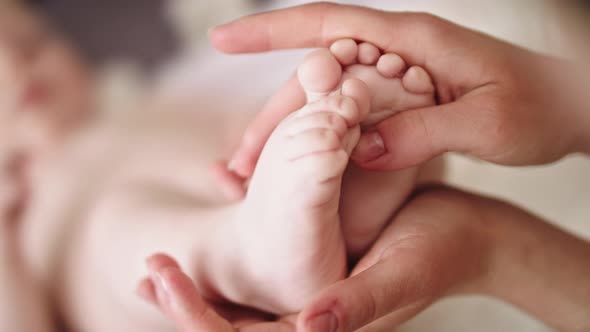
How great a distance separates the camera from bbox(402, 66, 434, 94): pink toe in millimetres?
461

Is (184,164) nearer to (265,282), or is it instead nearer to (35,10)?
(265,282)

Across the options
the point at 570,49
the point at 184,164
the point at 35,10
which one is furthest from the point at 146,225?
the point at 35,10

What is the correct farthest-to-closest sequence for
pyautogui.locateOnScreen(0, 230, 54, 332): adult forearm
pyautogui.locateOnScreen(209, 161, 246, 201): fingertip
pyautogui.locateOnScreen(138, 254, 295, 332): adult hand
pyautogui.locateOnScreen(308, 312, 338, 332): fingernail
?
pyautogui.locateOnScreen(0, 230, 54, 332): adult forearm < pyautogui.locateOnScreen(209, 161, 246, 201): fingertip < pyautogui.locateOnScreen(138, 254, 295, 332): adult hand < pyautogui.locateOnScreen(308, 312, 338, 332): fingernail

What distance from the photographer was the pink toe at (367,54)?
0.47m

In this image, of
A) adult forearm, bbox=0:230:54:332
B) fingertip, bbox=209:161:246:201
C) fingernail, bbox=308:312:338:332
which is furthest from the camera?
adult forearm, bbox=0:230:54:332

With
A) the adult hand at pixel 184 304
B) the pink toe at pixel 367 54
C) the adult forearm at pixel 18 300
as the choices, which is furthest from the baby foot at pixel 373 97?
the adult forearm at pixel 18 300

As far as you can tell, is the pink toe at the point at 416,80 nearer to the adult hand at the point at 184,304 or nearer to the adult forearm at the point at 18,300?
the adult hand at the point at 184,304

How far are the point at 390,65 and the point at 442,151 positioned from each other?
8 cm

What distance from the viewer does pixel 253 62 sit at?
3.81 ft

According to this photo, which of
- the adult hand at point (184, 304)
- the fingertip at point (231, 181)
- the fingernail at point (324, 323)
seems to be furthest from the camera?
the fingertip at point (231, 181)

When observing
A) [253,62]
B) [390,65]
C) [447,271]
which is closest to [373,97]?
[390,65]

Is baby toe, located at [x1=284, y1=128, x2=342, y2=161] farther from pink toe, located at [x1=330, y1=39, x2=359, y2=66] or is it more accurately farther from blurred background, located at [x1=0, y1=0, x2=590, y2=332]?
blurred background, located at [x1=0, y1=0, x2=590, y2=332]

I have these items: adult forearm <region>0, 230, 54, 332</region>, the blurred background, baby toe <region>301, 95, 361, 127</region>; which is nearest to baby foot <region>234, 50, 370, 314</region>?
baby toe <region>301, 95, 361, 127</region>

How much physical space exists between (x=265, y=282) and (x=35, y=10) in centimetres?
112
